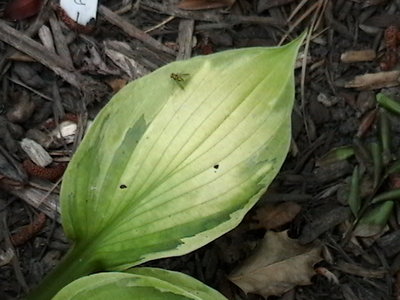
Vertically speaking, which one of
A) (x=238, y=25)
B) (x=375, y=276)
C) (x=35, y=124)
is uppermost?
(x=238, y=25)

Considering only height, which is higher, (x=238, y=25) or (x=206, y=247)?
(x=238, y=25)

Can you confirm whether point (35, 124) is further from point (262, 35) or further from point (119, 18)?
point (262, 35)

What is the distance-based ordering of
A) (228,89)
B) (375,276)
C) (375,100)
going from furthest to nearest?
(375,100) → (375,276) → (228,89)

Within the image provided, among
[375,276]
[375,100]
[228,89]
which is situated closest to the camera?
[228,89]

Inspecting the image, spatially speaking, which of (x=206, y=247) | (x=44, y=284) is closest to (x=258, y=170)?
(x=206, y=247)

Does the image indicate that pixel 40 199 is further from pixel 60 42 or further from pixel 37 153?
pixel 60 42

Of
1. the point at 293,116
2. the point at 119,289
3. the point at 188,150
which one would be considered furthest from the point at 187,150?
the point at 293,116
